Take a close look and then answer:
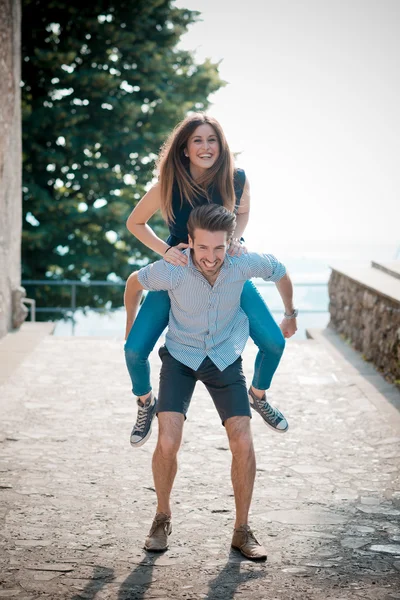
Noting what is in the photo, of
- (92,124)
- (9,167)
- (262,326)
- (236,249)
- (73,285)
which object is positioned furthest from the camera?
(92,124)

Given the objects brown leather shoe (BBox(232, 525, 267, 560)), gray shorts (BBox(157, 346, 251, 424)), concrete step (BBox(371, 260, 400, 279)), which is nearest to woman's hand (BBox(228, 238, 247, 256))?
gray shorts (BBox(157, 346, 251, 424))

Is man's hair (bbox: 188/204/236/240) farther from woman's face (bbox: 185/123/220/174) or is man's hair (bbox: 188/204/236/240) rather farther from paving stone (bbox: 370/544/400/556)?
paving stone (bbox: 370/544/400/556)

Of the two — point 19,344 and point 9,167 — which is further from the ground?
point 9,167

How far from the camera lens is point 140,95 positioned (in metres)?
16.1

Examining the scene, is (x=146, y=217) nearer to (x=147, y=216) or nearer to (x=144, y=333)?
(x=147, y=216)

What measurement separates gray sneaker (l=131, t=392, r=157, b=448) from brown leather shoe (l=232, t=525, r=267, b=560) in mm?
599

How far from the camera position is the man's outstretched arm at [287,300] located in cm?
416

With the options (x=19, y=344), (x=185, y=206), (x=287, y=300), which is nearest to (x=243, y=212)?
(x=185, y=206)

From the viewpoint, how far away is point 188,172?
4.18 metres

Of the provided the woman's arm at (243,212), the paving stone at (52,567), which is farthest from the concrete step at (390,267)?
the paving stone at (52,567)

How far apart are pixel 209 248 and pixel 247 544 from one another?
129cm

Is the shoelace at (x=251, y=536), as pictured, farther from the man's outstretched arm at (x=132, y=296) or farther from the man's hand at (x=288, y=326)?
the man's outstretched arm at (x=132, y=296)

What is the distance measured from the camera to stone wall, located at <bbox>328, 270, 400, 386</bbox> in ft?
26.0

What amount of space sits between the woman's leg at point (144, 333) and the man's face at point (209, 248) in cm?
34
